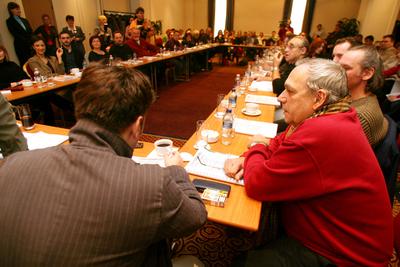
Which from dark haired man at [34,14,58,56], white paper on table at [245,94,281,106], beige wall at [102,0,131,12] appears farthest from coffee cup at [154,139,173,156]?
beige wall at [102,0,131,12]

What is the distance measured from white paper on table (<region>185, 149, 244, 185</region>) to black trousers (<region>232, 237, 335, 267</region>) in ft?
1.15

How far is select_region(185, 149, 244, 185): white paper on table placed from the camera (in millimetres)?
1398

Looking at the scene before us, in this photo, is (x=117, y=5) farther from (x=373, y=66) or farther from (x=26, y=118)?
(x=373, y=66)

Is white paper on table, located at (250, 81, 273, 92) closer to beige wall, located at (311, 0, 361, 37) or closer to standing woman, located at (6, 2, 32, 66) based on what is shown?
standing woman, located at (6, 2, 32, 66)

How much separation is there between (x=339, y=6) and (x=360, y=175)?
1282 cm

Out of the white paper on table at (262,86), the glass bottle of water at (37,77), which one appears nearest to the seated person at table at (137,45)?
the glass bottle of water at (37,77)

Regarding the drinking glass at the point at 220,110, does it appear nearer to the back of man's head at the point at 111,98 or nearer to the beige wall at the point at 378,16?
the back of man's head at the point at 111,98

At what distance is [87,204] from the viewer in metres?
0.64

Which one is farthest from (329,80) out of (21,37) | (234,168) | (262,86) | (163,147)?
(21,37)

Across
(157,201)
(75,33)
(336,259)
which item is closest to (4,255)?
(157,201)

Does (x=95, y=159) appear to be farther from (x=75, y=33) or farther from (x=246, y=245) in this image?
(x=75, y=33)

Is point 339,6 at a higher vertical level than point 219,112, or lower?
higher

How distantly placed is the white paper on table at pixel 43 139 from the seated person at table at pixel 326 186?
4.35 feet

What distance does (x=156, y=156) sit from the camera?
158 centimetres
